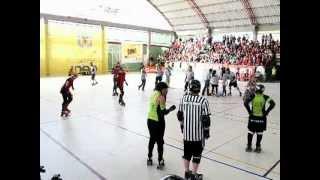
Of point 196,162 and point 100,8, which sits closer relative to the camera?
point 196,162

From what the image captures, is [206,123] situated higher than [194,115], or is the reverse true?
[194,115]

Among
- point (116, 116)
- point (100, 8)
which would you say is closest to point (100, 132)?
point (116, 116)

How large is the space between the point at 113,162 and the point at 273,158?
372cm

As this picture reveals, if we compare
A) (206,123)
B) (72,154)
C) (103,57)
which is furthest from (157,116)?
(103,57)

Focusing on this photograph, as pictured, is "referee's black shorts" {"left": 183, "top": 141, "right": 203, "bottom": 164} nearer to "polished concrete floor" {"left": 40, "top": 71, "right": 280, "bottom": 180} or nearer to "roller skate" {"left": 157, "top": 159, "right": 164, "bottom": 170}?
"polished concrete floor" {"left": 40, "top": 71, "right": 280, "bottom": 180}

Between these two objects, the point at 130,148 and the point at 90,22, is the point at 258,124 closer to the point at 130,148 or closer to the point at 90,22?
the point at 130,148

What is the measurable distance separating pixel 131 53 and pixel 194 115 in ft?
129

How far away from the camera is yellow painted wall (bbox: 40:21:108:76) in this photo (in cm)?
3481

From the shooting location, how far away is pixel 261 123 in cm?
718

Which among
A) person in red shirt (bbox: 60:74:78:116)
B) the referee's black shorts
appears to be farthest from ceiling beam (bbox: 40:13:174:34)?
the referee's black shorts

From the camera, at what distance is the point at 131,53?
4378cm
